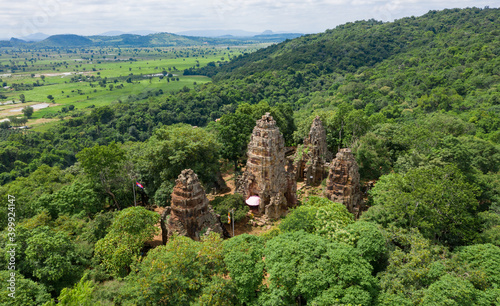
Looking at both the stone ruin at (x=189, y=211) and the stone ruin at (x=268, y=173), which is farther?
the stone ruin at (x=268, y=173)

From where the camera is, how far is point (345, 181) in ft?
101

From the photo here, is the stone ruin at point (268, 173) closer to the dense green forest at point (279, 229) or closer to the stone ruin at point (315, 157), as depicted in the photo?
the dense green forest at point (279, 229)

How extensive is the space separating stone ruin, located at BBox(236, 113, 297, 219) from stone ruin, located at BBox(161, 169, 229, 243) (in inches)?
318

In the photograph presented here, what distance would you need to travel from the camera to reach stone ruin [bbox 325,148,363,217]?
3045 centimetres

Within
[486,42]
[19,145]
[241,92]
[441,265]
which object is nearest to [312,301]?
[441,265]

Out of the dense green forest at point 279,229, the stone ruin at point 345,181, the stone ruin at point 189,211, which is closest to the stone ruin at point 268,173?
the dense green forest at point 279,229

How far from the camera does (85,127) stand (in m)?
88.1

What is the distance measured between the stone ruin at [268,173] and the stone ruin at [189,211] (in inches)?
318

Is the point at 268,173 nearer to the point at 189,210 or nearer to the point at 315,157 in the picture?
the point at 189,210

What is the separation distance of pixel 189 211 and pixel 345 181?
17305 millimetres

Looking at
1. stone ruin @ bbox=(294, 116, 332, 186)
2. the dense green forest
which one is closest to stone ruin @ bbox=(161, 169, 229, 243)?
the dense green forest

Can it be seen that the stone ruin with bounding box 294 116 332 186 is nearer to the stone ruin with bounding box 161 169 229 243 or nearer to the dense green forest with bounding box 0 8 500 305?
the dense green forest with bounding box 0 8 500 305

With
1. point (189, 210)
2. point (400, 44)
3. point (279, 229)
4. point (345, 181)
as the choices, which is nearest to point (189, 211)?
point (189, 210)

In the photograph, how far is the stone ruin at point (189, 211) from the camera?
2519cm
